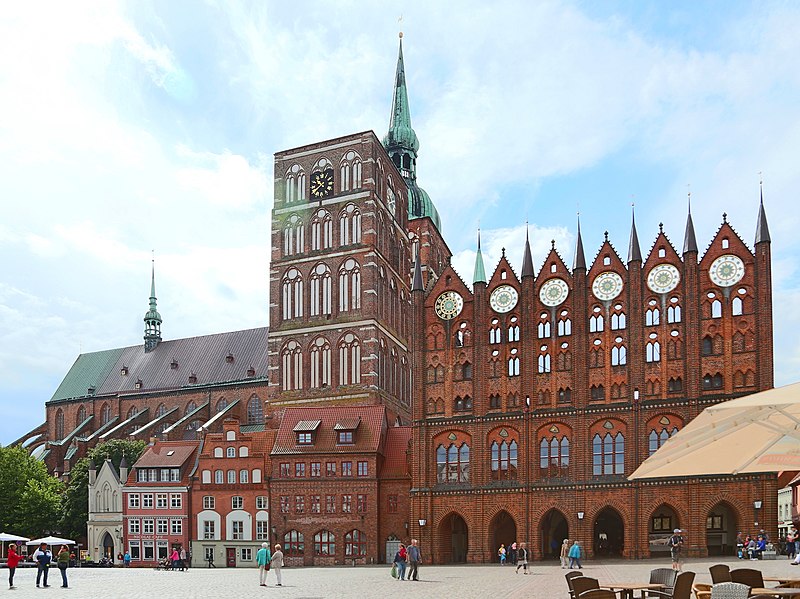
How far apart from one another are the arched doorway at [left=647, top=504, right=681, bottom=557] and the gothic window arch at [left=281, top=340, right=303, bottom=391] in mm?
34234

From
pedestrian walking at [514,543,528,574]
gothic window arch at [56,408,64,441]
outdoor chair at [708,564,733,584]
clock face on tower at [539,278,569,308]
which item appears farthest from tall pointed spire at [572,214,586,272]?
gothic window arch at [56,408,64,441]

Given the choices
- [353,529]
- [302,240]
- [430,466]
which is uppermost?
[302,240]

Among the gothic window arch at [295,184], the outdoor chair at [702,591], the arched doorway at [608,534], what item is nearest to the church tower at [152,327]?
the gothic window arch at [295,184]

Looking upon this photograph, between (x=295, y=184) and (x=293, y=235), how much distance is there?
464cm

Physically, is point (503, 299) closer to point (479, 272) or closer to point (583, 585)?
point (479, 272)

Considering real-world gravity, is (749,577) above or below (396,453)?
below

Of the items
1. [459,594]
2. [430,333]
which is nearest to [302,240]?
[430,333]

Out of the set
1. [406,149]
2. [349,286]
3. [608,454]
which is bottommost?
[608,454]

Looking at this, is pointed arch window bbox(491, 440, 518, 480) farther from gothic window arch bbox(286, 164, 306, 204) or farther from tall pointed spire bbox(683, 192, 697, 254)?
gothic window arch bbox(286, 164, 306, 204)

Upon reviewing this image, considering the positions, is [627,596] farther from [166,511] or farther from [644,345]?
[166,511]

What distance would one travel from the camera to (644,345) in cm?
5806

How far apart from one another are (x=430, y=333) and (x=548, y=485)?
1240cm

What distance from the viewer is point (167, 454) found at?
77688 millimetres

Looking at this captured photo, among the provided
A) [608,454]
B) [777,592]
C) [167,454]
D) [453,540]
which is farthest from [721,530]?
[167,454]
